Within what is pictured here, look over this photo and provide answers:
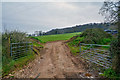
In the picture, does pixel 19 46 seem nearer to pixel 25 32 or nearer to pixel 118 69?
pixel 25 32

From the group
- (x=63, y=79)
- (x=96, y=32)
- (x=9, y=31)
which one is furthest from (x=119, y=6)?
(x=96, y=32)

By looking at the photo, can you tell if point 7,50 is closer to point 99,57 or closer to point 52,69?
point 52,69

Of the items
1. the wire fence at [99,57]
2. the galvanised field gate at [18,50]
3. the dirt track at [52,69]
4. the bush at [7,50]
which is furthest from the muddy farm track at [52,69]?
the galvanised field gate at [18,50]

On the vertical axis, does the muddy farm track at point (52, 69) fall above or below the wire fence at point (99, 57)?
below

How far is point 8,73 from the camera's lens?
5.27 metres

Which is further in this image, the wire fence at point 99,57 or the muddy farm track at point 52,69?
the wire fence at point 99,57

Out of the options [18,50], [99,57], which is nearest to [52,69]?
[18,50]

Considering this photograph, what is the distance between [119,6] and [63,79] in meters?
4.75

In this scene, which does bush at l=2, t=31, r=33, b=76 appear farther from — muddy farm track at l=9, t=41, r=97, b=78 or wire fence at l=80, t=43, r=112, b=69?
wire fence at l=80, t=43, r=112, b=69

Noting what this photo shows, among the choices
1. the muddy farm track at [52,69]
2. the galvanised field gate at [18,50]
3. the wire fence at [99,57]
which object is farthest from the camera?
the galvanised field gate at [18,50]

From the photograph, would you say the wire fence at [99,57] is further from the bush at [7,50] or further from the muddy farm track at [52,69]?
the bush at [7,50]

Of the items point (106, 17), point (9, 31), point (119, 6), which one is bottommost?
point (9, 31)

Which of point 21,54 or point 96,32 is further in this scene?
point 96,32

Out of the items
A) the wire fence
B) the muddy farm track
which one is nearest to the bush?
the muddy farm track
